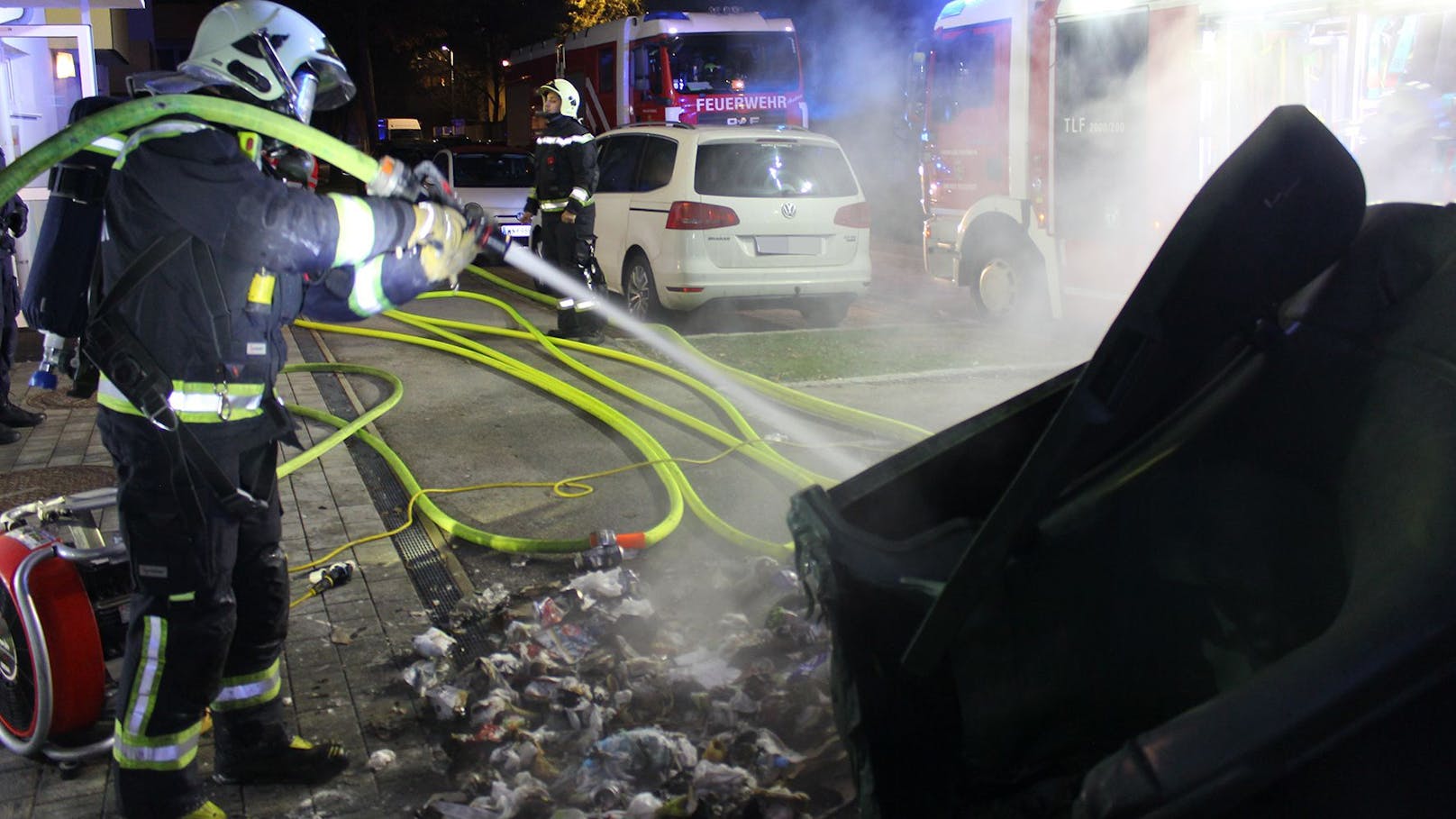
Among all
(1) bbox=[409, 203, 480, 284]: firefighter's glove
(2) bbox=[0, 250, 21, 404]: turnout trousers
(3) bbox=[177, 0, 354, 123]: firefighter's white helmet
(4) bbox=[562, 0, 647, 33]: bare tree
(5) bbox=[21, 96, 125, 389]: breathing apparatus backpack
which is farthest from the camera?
(4) bbox=[562, 0, 647, 33]: bare tree

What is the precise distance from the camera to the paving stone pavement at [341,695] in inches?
125

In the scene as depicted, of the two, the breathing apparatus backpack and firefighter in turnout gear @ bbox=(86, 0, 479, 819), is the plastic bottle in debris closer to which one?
firefighter in turnout gear @ bbox=(86, 0, 479, 819)

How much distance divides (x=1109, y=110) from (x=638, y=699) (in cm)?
714

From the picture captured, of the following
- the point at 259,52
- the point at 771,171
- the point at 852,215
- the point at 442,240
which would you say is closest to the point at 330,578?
the point at 442,240

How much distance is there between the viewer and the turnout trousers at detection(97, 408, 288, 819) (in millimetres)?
2826

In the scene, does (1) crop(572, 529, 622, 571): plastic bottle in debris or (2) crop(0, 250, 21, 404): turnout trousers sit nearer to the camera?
(1) crop(572, 529, 622, 571): plastic bottle in debris

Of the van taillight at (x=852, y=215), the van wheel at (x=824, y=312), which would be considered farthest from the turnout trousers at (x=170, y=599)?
the van wheel at (x=824, y=312)

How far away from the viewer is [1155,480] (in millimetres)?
2223

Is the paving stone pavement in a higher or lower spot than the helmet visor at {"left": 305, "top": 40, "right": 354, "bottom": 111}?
lower

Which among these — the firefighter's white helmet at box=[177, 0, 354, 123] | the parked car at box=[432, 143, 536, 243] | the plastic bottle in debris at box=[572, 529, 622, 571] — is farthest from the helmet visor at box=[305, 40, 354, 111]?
the parked car at box=[432, 143, 536, 243]

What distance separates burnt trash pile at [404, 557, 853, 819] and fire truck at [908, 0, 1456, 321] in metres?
5.34

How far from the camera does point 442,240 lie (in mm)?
3264

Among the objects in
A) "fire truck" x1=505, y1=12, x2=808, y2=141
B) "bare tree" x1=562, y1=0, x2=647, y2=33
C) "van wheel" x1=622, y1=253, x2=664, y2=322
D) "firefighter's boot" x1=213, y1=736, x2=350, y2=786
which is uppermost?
"bare tree" x1=562, y1=0, x2=647, y2=33

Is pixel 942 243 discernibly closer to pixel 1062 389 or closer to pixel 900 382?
pixel 900 382
